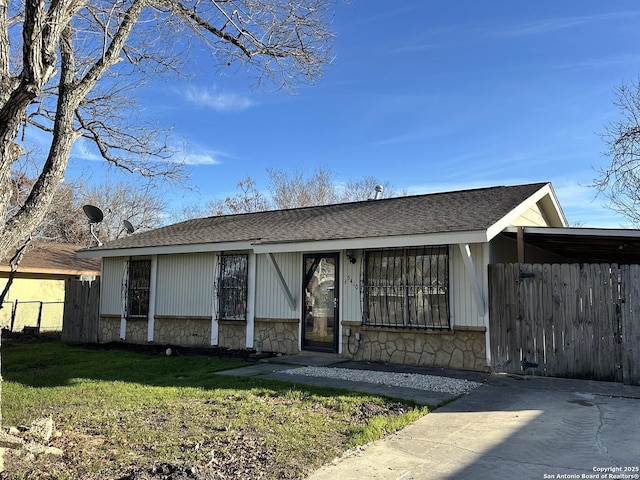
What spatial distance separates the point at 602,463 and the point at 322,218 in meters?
8.40

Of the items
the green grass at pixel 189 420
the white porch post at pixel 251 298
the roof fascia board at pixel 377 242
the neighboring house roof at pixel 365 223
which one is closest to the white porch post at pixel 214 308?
the neighboring house roof at pixel 365 223

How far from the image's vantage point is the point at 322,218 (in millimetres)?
11578

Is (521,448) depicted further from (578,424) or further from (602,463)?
(578,424)

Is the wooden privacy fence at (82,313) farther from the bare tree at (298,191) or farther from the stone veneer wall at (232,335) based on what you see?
the bare tree at (298,191)

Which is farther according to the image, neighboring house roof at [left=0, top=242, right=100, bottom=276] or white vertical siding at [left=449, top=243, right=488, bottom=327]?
neighboring house roof at [left=0, top=242, right=100, bottom=276]

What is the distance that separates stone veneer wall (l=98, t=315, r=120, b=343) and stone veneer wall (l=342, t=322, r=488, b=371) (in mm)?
7546

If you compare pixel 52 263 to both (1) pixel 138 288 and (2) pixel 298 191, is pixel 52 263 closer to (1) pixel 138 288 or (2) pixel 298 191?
(1) pixel 138 288

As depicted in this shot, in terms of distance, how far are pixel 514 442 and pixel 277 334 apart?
6851mm

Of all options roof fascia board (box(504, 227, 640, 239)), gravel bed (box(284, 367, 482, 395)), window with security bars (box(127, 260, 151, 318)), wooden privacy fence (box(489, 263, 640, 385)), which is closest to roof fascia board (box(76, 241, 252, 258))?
window with security bars (box(127, 260, 151, 318))

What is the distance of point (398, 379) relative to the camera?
7477 mm

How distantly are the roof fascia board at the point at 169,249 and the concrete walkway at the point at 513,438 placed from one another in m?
4.95

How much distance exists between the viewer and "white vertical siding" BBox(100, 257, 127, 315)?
13727mm

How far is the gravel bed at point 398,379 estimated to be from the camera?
6.88 meters

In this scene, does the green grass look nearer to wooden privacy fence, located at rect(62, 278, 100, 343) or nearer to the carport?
the carport
